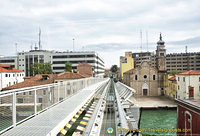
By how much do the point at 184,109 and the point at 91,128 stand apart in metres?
8.84

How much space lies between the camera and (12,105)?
12.5 feet

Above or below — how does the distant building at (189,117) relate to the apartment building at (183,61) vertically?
below

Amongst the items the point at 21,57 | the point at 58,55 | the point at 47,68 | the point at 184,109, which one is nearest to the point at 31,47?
the point at 21,57

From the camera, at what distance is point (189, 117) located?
34.1 feet

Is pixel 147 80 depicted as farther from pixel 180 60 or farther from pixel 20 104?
pixel 180 60

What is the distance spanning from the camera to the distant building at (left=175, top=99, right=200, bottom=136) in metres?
9.29

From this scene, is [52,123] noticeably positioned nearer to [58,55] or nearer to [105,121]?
[105,121]

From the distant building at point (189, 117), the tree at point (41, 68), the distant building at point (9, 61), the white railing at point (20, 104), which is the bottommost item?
the distant building at point (189, 117)

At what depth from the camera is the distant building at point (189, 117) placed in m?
9.29

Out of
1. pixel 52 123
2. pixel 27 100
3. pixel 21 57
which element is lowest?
pixel 52 123

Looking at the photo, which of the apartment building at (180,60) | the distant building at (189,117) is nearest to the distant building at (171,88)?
the distant building at (189,117)

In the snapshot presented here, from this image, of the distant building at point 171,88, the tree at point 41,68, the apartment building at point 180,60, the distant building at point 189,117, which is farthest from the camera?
the apartment building at point 180,60

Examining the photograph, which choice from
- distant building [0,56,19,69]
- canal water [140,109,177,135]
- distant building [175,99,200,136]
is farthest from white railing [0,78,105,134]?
distant building [0,56,19,69]

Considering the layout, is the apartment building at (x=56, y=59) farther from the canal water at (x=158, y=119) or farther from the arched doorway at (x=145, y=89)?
the canal water at (x=158, y=119)
